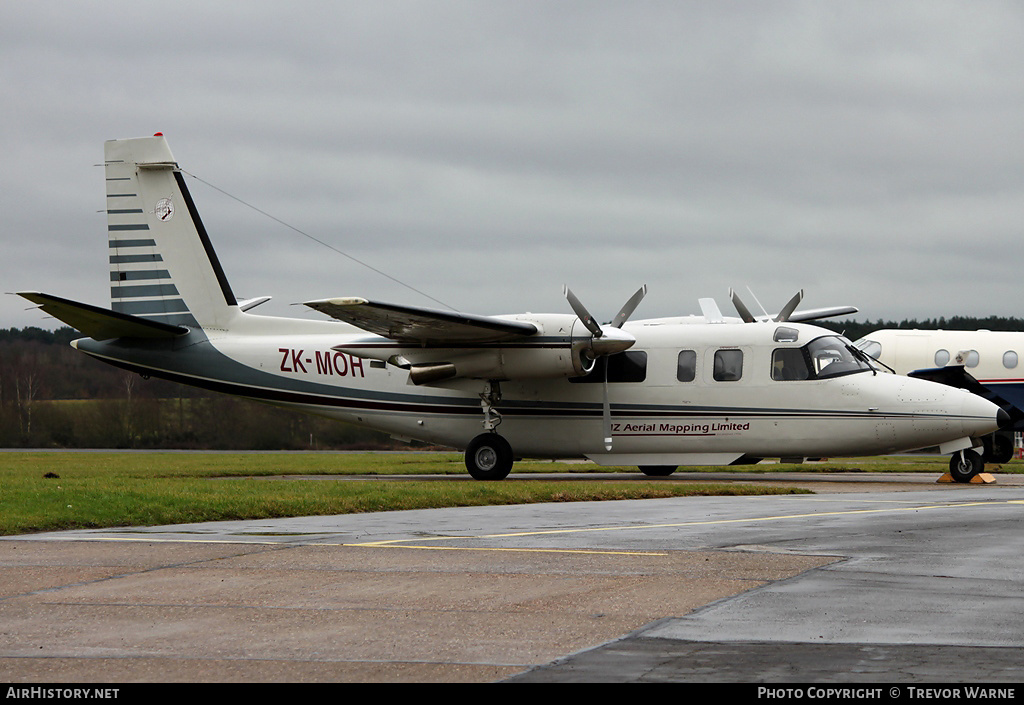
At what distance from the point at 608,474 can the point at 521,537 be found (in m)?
15.3

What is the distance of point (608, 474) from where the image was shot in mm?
26406

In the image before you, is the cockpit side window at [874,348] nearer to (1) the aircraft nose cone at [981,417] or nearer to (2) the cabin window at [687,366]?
(1) the aircraft nose cone at [981,417]

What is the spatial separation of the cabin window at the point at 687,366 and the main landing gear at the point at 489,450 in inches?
155

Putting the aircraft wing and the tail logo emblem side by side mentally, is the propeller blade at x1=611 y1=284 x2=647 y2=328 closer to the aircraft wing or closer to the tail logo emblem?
the aircraft wing

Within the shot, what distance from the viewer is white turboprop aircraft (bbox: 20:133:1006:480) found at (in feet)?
72.5

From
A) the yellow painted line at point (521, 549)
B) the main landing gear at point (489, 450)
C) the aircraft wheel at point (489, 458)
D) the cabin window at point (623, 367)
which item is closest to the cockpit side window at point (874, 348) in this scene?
the cabin window at point (623, 367)

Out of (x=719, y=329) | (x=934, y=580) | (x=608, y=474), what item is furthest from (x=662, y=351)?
A: (x=934, y=580)

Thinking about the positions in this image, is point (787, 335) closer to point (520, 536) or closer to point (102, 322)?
point (520, 536)

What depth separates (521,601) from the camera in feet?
24.5

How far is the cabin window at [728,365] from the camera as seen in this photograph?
2281 cm

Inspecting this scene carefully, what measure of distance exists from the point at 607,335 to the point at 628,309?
5.21 feet

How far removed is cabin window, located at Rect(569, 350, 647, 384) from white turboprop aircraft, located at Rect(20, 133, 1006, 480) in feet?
0.11

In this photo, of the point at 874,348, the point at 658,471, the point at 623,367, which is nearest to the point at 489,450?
the point at 623,367
